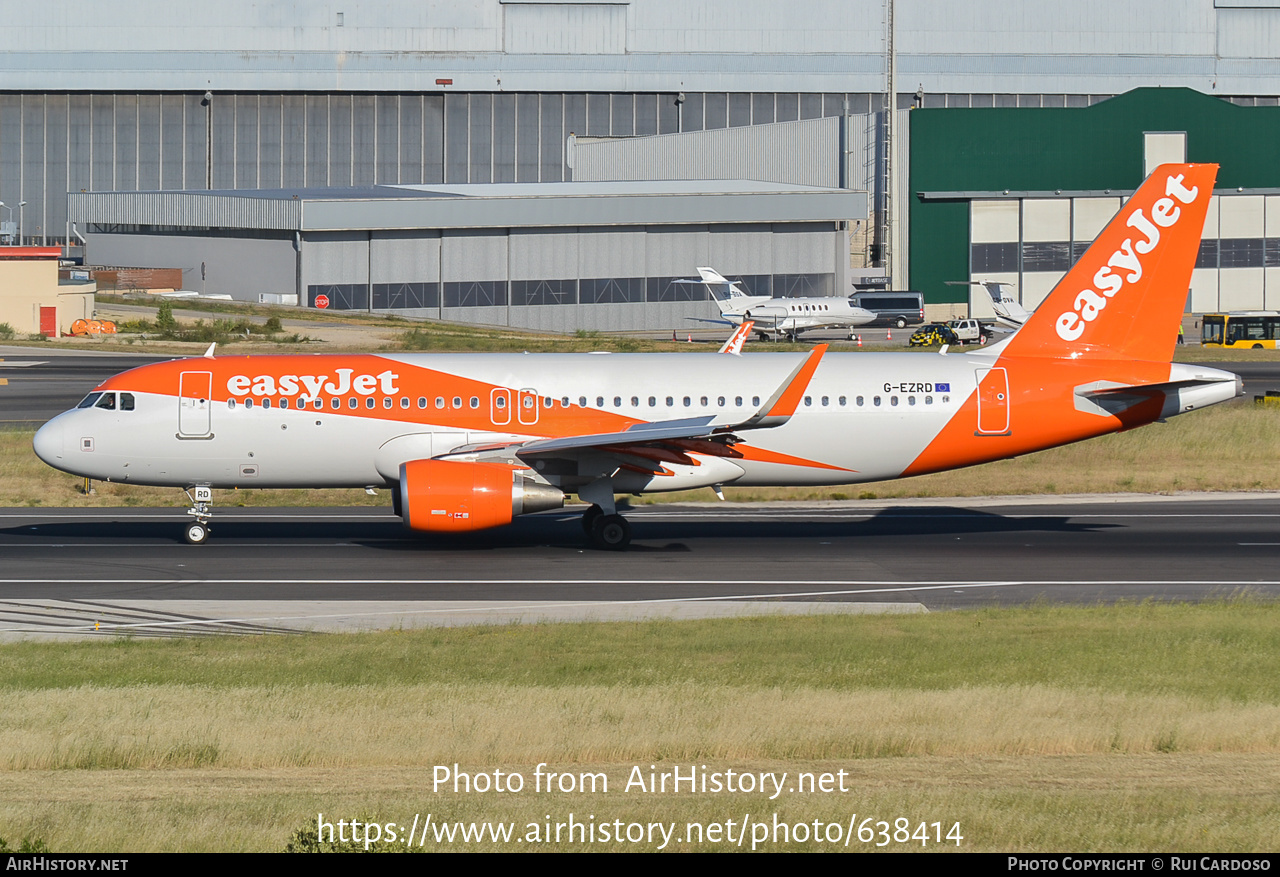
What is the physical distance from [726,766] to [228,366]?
70.4 ft

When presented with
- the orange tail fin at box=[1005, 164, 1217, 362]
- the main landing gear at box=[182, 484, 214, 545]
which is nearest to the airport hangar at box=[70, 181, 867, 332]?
the main landing gear at box=[182, 484, 214, 545]

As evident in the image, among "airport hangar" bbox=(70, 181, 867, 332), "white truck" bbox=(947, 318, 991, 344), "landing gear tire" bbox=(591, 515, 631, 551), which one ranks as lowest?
"landing gear tire" bbox=(591, 515, 631, 551)

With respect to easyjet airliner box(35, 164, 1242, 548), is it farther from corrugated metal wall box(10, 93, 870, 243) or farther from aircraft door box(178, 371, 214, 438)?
corrugated metal wall box(10, 93, 870, 243)

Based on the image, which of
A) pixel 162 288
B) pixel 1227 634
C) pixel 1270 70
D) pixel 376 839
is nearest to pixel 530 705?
pixel 376 839

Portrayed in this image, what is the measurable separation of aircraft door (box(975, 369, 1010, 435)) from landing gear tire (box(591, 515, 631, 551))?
8.15 meters

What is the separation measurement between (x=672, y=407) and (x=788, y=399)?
3.37m

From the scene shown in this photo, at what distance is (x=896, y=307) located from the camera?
112 meters

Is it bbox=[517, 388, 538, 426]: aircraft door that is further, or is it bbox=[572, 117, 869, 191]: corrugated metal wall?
bbox=[572, 117, 869, 191]: corrugated metal wall

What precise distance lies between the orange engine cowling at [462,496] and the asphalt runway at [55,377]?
92.4ft

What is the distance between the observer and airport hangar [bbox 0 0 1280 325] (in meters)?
132

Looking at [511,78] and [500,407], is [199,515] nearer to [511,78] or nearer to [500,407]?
[500,407]

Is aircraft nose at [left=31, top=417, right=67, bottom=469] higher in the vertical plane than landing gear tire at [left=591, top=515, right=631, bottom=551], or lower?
higher

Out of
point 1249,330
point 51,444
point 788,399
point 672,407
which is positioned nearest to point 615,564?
point 672,407

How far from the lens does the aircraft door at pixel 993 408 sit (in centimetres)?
3262
